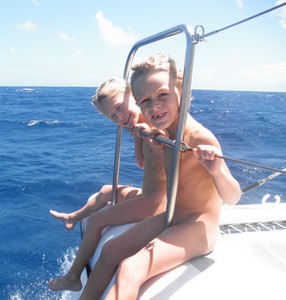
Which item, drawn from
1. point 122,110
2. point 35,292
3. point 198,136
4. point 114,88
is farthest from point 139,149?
point 35,292

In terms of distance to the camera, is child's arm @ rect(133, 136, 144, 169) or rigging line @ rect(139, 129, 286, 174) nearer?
rigging line @ rect(139, 129, 286, 174)

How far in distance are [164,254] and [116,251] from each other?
278 mm

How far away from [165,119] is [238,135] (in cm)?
1153

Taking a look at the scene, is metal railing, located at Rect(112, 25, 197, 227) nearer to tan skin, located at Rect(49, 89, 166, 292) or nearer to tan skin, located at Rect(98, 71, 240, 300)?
tan skin, located at Rect(98, 71, 240, 300)

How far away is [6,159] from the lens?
8859mm

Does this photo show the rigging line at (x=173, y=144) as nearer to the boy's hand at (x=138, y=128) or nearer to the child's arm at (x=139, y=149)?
the boy's hand at (x=138, y=128)

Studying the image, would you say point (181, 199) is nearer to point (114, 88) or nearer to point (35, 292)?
point (114, 88)

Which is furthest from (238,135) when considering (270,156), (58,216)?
(58,216)

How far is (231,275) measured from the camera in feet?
4.32

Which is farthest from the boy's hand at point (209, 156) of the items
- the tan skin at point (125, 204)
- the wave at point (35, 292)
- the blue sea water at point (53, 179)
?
the wave at point (35, 292)

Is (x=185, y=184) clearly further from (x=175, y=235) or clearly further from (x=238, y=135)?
(x=238, y=135)

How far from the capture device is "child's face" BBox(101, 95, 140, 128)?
82.0 inches

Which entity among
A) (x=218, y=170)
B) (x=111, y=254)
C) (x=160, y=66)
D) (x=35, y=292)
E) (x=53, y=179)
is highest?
(x=160, y=66)

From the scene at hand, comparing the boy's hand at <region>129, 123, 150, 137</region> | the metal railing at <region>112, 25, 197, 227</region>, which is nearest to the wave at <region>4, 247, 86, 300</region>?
the boy's hand at <region>129, 123, 150, 137</region>
